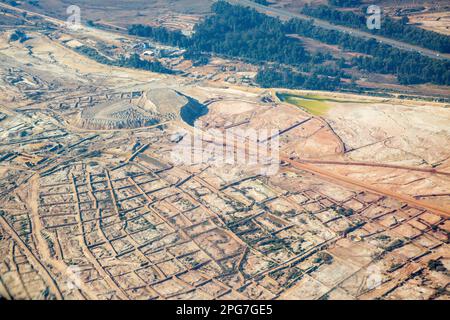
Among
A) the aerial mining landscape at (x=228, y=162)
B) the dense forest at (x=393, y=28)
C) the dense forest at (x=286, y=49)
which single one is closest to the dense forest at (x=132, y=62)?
the aerial mining landscape at (x=228, y=162)

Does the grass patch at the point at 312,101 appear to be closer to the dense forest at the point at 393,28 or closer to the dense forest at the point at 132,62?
the dense forest at the point at 132,62

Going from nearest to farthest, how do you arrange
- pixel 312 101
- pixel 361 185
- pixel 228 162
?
pixel 361 185, pixel 228 162, pixel 312 101

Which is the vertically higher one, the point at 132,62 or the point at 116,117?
the point at 132,62

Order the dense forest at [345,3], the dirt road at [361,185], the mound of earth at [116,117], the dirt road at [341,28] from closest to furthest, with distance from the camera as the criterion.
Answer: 1. the dirt road at [361,185]
2. the mound of earth at [116,117]
3. the dirt road at [341,28]
4. the dense forest at [345,3]

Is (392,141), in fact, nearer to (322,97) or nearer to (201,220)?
(322,97)

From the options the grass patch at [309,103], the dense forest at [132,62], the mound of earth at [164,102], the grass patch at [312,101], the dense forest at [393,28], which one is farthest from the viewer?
the dense forest at [393,28]

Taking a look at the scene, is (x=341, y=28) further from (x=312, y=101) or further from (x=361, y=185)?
(x=361, y=185)

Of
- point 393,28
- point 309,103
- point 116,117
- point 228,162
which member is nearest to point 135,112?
point 116,117
